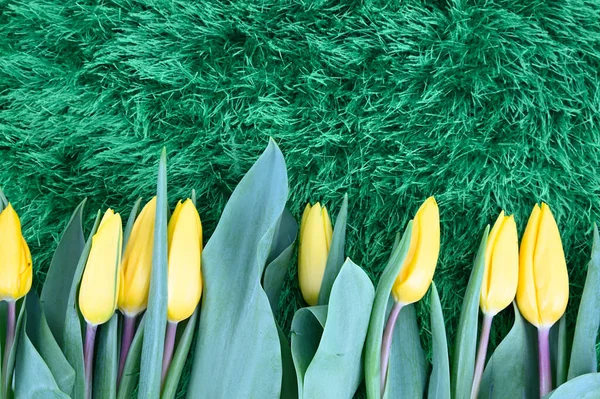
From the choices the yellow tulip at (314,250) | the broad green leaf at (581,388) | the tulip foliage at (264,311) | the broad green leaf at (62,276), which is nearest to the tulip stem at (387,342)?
the tulip foliage at (264,311)

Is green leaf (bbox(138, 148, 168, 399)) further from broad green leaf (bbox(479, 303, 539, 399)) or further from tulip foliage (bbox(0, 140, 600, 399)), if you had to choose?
broad green leaf (bbox(479, 303, 539, 399))

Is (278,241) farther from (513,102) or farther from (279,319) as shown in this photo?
(513,102)

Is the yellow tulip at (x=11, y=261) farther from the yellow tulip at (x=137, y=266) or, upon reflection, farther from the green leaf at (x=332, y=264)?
the green leaf at (x=332, y=264)

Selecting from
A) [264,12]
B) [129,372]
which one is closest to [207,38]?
[264,12]

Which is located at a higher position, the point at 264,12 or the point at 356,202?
the point at 264,12

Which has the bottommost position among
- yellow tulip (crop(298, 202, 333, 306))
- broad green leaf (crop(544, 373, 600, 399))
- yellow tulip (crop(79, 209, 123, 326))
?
broad green leaf (crop(544, 373, 600, 399))

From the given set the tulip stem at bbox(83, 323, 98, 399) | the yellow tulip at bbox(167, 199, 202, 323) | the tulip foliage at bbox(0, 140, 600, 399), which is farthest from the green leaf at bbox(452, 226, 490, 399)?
the tulip stem at bbox(83, 323, 98, 399)
